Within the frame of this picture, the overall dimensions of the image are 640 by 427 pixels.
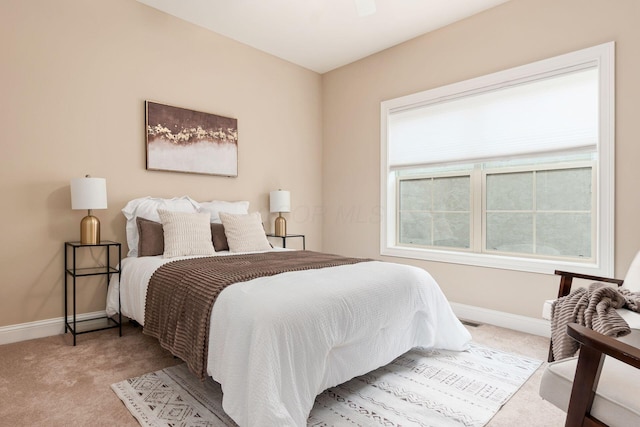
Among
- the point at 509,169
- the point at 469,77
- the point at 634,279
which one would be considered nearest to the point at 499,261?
the point at 509,169

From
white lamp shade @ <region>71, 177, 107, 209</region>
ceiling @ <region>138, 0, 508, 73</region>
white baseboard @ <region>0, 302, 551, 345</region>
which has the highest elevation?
ceiling @ <region>138, 0, 508, 73</region>

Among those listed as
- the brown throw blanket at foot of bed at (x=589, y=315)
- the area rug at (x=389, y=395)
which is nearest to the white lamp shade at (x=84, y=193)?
the area rug at (x=389, y=395)

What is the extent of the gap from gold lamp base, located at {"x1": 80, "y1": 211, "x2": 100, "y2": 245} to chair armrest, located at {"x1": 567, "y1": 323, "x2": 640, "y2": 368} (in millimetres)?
3126

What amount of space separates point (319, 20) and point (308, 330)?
3153mm

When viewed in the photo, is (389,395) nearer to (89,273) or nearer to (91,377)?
(91,377)

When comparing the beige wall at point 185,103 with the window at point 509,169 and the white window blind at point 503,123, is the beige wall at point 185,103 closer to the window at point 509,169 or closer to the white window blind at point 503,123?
the window at point 509,169

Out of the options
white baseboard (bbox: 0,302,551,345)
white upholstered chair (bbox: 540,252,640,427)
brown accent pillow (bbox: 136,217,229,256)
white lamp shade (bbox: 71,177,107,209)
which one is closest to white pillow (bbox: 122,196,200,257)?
brown accent pillow (bbox: 136,217,229,256)

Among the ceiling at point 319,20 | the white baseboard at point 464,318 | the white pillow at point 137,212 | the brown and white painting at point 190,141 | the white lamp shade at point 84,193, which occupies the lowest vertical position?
the white baseboard at point 464,318

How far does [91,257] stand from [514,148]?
389 centimetres

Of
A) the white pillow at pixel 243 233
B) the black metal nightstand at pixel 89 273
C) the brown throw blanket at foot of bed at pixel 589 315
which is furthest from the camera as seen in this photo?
the white pillow at pixel 243 233

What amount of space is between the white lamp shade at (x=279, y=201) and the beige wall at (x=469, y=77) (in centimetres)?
85

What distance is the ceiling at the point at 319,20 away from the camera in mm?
3359

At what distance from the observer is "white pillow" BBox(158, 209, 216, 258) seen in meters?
2.95

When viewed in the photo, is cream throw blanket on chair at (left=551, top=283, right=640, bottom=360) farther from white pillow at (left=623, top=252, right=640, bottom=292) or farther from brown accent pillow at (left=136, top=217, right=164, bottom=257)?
brown accent pillow at (left=136, top=217, right=164, bottom=257)
